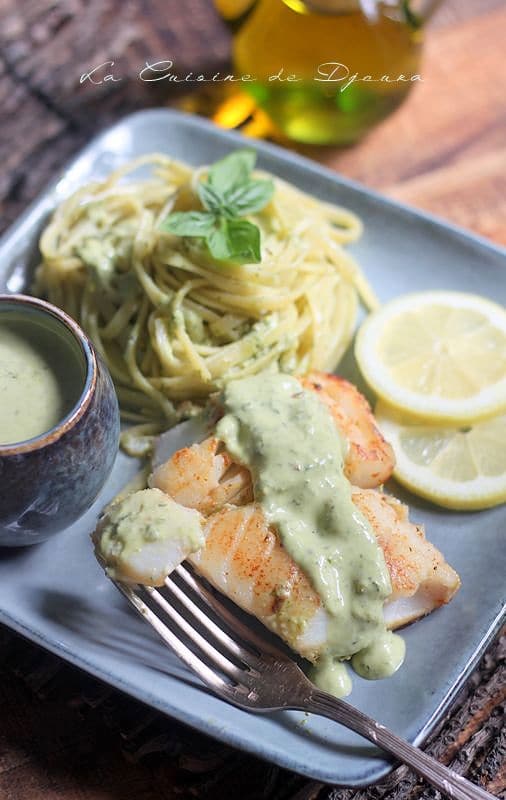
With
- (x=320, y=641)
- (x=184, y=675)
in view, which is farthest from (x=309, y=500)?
(x=184, y=675)

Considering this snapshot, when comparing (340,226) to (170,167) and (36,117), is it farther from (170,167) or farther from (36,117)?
(36,117)

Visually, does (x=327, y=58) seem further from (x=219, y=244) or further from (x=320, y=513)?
(x=320, y=513)

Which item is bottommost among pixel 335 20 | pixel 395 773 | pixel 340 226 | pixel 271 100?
pixel 395 773

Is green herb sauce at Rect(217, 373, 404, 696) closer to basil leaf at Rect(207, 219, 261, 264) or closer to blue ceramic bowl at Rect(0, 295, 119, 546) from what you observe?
blue ceramic bowl at Rect(0, 295, 119, 546)

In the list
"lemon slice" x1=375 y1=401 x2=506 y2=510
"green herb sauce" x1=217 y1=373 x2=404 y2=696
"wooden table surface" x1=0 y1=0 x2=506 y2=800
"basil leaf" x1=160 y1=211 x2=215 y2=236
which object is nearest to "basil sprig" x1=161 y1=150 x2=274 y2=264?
"basil leaf" x1=160 y1=211 x2=215 y2=236

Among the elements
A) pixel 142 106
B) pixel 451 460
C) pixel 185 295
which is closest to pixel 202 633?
pixel 451 460
